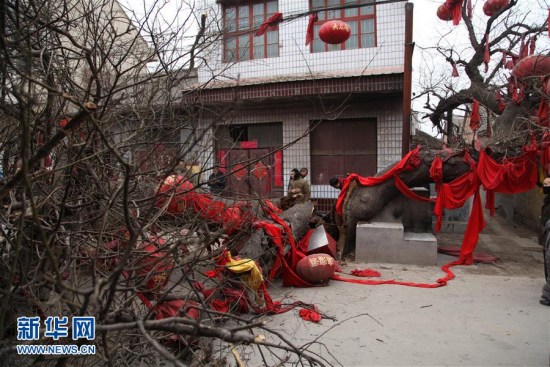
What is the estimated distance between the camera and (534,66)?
5.96 m

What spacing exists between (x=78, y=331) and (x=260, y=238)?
4308 mm

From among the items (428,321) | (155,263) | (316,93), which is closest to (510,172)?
(428,321)

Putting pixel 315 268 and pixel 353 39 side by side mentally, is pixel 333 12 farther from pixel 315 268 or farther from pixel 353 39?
pixel 315 268

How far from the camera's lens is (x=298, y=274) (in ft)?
20.8

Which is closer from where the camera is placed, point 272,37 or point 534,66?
point 534,66

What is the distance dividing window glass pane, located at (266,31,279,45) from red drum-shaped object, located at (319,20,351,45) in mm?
4148

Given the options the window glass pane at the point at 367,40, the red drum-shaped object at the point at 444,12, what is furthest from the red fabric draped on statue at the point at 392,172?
the window glass pane at the point at 367,40

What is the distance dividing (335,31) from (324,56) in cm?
348

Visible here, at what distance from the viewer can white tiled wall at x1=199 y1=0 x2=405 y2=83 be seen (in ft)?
35.6

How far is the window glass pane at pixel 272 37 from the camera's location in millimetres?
12047

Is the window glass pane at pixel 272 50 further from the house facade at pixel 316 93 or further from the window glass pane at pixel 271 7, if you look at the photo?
the window glass pane at pixel 271 7

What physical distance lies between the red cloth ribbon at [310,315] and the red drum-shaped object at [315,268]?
115cm

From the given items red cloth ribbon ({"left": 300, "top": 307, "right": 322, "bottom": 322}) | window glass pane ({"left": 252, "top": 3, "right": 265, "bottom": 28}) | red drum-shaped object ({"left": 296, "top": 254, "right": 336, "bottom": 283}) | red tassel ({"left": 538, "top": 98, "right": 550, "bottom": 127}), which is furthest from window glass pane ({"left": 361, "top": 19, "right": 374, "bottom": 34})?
red cloth ribbon ({"left": 300, "top": 307, "right": 322, "bottom": 322})

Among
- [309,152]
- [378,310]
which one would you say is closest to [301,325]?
[378,310]
